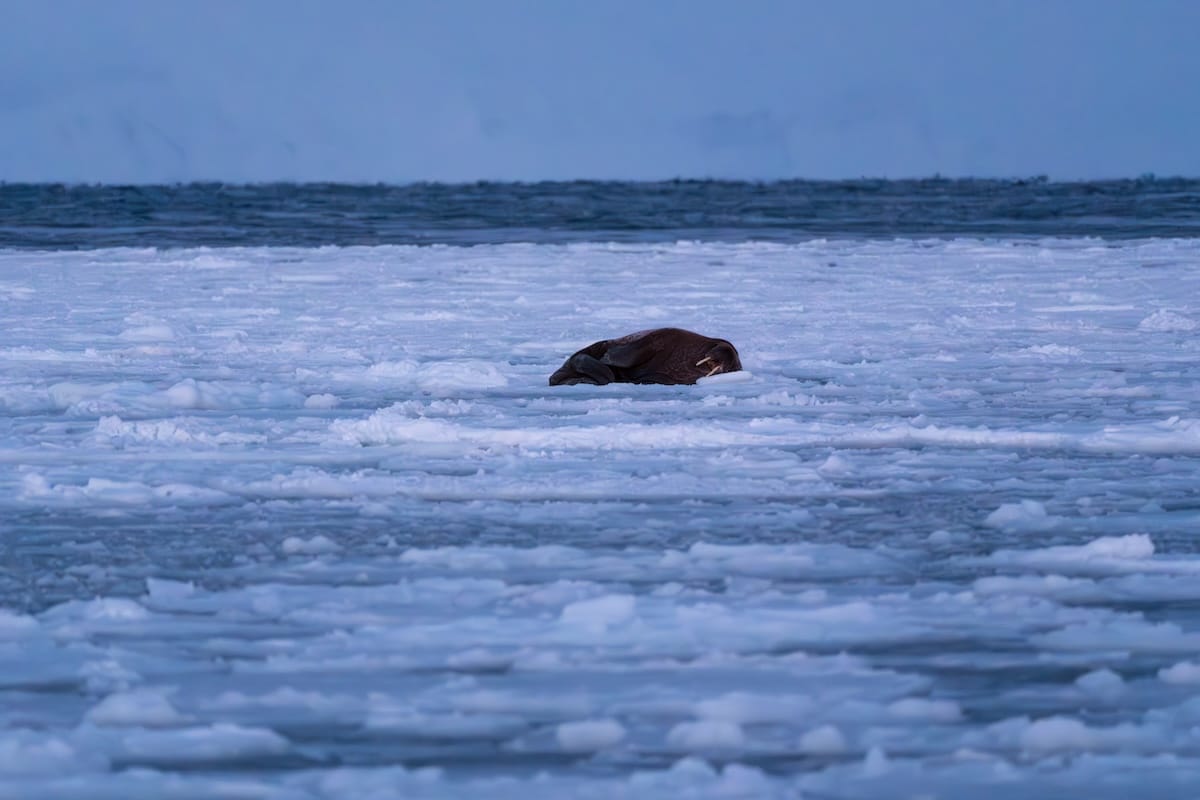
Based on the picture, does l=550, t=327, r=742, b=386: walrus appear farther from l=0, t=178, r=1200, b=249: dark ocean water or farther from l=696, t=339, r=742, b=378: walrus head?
l=0, t=178, r=1200, b=249: dark ocean water

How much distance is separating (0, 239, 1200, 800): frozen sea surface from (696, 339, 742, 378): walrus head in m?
0.19

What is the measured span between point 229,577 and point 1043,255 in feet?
59.7

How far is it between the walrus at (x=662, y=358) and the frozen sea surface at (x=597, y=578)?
288mm

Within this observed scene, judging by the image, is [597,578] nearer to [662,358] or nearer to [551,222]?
[662,358]

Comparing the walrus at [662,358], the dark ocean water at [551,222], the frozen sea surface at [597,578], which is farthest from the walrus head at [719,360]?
the dark ocean water at [551,222]

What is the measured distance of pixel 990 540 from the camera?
15.9 feet

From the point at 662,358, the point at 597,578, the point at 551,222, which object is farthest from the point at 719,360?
the point at 551,222

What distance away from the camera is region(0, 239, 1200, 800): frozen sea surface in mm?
3119

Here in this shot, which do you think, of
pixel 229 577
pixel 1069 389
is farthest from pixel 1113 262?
pixel 229 577

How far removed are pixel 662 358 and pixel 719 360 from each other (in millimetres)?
330

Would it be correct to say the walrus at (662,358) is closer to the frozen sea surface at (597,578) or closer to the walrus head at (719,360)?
the walrus head at (719,360)

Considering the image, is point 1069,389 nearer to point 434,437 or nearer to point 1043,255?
point 434,437

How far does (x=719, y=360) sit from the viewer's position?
898 cm

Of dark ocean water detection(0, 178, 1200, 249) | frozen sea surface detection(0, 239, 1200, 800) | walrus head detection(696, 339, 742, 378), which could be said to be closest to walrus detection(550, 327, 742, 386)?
walrus head detection(696, 339, 742, 378)
